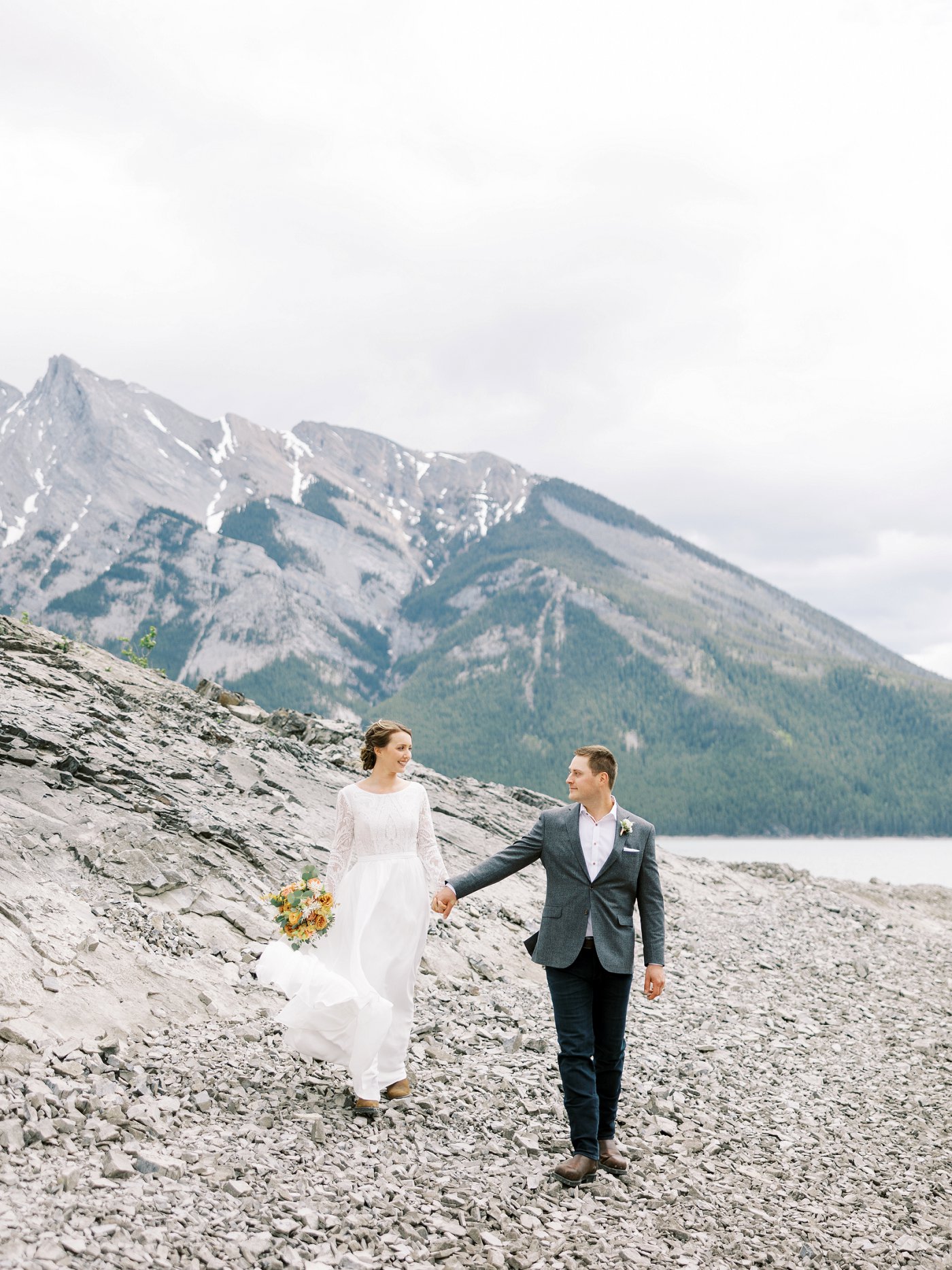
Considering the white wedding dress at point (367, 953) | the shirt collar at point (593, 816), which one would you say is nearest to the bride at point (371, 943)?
the white wedding dress at point (367, 953)

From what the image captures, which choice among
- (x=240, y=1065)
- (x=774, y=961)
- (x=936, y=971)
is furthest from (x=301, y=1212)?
(x=936, y=971)

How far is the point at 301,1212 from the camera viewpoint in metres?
5.98

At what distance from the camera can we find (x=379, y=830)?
25.9ft

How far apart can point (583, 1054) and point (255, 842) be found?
926cm

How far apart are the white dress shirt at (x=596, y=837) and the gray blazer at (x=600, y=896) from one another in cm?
3

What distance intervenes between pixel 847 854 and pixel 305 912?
131372 mm

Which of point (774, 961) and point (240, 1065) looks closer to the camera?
point (240, 1065)

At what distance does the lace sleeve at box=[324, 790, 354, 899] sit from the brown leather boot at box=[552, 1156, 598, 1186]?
108 inches

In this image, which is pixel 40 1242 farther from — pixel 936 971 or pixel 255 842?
pixel 936 971

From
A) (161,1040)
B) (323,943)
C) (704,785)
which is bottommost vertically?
(161,1040)

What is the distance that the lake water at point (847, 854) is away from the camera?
8488cm

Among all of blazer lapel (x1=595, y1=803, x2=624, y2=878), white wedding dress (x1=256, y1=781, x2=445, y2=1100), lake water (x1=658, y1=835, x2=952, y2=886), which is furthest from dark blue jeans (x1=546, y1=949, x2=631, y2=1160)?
lake water (x1=658, y1=835, x2=952, y2=886)

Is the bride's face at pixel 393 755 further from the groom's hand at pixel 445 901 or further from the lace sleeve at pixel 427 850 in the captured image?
the groom's hand at pixel 445 901

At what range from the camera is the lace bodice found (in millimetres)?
7922
